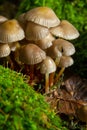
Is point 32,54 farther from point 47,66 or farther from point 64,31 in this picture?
point 64,31

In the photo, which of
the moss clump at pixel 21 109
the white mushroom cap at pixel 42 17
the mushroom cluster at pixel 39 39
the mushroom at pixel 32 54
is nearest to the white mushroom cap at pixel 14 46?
the mushroom cluster at pixel 39 39

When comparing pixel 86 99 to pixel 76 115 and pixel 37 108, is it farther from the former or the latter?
pixel 37 108

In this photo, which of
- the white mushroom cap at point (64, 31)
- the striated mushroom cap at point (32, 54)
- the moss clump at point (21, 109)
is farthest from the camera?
the white mushroom cap at point (64, 31)

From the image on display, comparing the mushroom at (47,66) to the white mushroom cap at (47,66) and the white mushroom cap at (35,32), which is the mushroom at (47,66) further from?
the white mushroom cap at (35,32)

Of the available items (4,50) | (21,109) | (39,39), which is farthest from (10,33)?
(21,109)

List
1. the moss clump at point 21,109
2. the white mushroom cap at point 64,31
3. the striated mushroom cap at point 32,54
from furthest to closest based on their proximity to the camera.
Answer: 1. the white mushroom cap at point 64,31
2. the striated mushroom cap at point 32,54
3. the moss clump at point 21,109

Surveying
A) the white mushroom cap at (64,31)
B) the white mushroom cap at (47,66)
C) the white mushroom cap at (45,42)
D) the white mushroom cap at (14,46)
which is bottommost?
the white mushroom cap at (47,66)

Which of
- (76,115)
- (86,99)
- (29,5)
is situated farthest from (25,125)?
(29,5)
